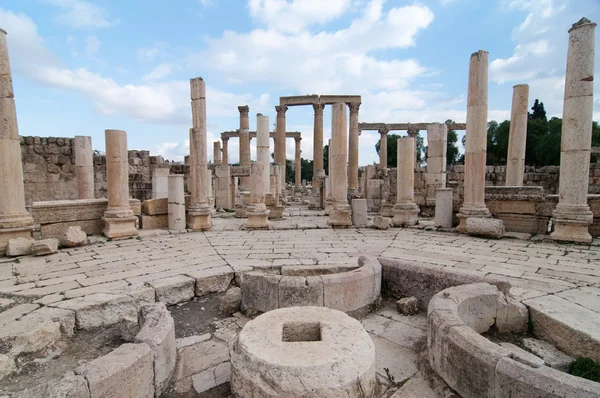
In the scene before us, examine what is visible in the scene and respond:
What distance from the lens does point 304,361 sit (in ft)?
8.41

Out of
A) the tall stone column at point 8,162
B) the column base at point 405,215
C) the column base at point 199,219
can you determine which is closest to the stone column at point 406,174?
the column base at point 405,215

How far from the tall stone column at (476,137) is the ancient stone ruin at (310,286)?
0.05 m

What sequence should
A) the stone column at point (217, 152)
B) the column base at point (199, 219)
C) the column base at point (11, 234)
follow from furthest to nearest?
→ the stone column at point (217, 152), the column base at point (199, 219), the column base at point (11, 234)

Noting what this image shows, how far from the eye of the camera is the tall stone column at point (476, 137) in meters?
9.37

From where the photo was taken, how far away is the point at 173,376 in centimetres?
315

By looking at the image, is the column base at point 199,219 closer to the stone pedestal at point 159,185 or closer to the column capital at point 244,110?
the stone pedestal at point 159,185

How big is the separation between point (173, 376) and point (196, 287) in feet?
7.27

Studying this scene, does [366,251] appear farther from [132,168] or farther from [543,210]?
[132,168]

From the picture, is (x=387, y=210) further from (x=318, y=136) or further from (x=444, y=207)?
(x=318, y=136)

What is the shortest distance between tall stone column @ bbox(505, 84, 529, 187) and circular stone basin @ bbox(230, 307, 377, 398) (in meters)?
12.2

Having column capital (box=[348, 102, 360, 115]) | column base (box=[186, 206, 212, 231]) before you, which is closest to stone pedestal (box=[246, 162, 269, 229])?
column base (box=[186, 206, 212, 231])

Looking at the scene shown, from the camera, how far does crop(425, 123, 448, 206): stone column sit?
46.1ft

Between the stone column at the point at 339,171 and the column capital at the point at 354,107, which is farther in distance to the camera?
the column capital at the point at 354,107

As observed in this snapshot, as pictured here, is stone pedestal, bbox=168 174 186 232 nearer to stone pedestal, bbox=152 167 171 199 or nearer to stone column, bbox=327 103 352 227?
stone pedestal, bbox=152 167 171 199
